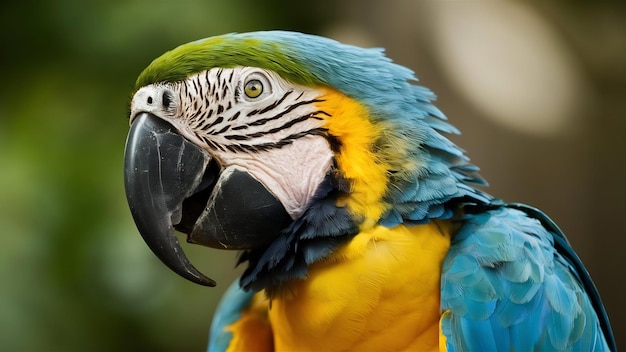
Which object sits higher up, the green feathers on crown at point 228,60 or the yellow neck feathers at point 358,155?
the green feathers on crown at point 228,60

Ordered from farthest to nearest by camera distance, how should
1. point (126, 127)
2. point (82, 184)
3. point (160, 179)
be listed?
point (126, 127) → point (82, 184) → point (160, 179)

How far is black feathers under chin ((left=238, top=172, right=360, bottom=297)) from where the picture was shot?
1.06 metres

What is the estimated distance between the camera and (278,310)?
1.18 meters

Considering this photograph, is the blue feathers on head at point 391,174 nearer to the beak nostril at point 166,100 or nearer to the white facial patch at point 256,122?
the white facial patch at point 256,122

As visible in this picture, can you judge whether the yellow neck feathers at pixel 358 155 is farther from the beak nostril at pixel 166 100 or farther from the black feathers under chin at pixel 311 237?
the beak nostril at pixel 166 100

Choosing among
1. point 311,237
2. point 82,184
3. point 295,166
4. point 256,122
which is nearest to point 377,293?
point 311,237

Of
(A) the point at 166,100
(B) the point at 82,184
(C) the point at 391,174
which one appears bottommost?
(B) the point at 82,184

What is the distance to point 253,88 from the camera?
107cm

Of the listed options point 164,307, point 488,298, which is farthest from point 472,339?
point 164,307

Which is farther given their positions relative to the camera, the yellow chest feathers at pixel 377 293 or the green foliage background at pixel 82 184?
the green foliage background at pixel 82 184

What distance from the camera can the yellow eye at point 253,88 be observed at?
107 cm

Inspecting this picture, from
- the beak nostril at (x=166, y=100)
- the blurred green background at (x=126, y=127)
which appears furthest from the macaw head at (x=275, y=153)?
the blurred green background at (x=126, y=127)

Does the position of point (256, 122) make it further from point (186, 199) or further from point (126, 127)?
point (126, 127)

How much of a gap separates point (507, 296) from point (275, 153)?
471 mm
